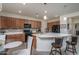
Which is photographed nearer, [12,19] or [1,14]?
[1,14]

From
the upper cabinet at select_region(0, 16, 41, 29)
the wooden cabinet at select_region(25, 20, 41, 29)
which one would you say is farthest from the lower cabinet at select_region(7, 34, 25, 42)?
the wooden cabinet at select_region(25, 20, 41, 29)

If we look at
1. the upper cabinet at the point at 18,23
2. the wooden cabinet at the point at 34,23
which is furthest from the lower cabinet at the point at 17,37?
the wooden cabinet at the point at 34,23

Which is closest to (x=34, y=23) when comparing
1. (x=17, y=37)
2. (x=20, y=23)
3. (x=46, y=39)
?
(x=20, y=23)

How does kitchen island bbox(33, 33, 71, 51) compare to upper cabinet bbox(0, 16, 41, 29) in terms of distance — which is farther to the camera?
kitchen island bbox(33, 33, 71, 51)

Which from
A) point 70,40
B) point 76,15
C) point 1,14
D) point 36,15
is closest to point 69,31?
point 70,40

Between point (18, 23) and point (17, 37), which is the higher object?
point (18, 23)

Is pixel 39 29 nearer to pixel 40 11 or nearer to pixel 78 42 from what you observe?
pixel 40 11

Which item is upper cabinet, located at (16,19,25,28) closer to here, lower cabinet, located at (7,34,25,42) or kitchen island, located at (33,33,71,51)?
lower cabinet, located at (7,34,25,42)

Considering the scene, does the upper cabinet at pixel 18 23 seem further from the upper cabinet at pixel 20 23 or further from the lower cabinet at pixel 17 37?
the lower cabinet at pixel 17 37

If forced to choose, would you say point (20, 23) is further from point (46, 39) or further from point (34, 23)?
point (46, 39)

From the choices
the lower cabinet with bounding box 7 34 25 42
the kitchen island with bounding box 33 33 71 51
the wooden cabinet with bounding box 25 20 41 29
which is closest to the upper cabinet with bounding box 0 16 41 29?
the wooden cabinet with bounding box 25 20 41 29

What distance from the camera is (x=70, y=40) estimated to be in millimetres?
2025

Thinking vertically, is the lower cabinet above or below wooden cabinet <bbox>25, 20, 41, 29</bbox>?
below

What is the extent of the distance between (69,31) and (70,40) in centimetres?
22
